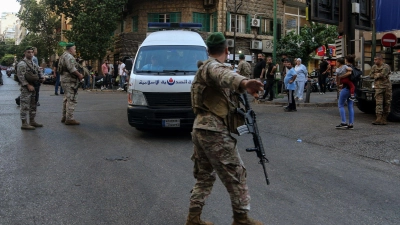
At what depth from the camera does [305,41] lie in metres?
30.3

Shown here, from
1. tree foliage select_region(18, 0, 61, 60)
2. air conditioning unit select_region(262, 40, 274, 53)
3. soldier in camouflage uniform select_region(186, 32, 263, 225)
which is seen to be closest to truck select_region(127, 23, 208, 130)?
soldier in camouflage uniform select_region(186, 32, 263, 225)

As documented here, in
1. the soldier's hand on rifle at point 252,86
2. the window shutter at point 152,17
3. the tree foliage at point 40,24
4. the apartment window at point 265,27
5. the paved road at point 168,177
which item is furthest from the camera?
the tree foliage at point 40,24

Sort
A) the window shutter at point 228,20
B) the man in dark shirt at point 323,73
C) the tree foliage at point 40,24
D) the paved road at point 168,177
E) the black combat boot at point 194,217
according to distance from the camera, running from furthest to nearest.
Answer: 1. the tree foliage at point 40,24
2. the window shutter at point 228,20
3. the man in dark shirt at point 323,73
4. the paved road at point 168,177
5. the black combat boot at point 194,217

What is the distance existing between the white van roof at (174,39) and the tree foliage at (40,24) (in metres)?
35.3

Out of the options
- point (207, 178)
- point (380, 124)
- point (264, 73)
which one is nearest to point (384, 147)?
point (380, 124)

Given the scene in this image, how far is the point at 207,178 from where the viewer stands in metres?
3.96

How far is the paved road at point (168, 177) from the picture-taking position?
4.53 meters

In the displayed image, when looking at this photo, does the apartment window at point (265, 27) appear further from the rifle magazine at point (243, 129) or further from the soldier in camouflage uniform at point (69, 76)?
the rifle magazine at point (243, 129)

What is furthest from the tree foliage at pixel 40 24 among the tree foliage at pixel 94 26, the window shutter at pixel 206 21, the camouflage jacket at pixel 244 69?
the camouflage jacket at pixel 244 69

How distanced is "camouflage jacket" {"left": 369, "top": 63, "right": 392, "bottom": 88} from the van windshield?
442cm

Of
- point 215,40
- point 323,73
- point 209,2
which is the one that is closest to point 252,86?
point 215,40

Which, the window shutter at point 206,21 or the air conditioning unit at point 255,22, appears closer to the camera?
the window shutter at point 206,21

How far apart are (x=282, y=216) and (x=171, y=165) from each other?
2584mm

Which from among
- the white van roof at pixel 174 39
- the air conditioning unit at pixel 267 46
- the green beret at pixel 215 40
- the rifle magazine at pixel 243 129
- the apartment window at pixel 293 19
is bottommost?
the rifle magazine at pixel 243 129
